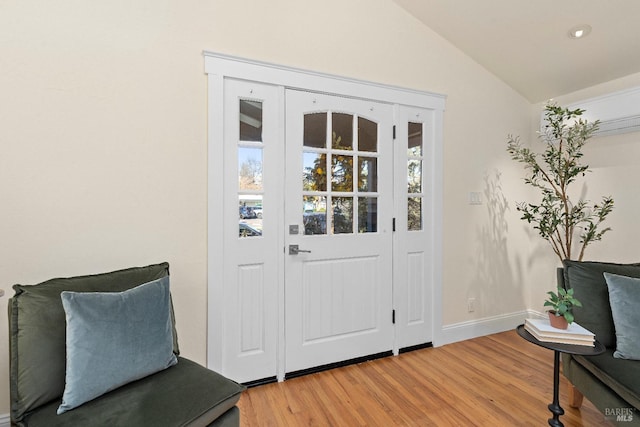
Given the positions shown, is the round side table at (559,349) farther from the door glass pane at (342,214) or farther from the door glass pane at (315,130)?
the door glass pane at (315,130)

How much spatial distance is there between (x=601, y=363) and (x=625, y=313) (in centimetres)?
30

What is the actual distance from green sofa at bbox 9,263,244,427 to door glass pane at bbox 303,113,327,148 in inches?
64.7

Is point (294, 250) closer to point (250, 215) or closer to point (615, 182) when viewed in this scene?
point (250, 215)

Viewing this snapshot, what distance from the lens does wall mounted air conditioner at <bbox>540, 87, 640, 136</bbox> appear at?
2.59 metres

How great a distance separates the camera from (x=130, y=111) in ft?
6.41

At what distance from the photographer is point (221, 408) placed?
1.35 m

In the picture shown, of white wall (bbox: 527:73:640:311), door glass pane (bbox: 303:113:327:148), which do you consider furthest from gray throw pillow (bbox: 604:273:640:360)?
door glass pane (bbox: 303:113:327:148)

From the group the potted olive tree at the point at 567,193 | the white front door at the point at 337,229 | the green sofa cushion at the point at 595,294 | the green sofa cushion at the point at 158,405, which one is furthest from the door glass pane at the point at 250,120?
the potted olive tree at the point at 567,193

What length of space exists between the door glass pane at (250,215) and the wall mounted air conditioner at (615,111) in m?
2.90

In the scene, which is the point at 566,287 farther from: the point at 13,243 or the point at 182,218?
the point at 13,243

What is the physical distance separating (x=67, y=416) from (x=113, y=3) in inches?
82.1

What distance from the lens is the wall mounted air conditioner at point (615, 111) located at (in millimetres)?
2588

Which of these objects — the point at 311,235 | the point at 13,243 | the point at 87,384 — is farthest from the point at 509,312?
the point at 13,243

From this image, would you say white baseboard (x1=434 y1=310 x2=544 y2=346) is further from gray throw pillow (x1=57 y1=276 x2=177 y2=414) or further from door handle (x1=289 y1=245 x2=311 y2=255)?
gray throw pillow (x1=57 y1=276 x2=177 y2=414)
